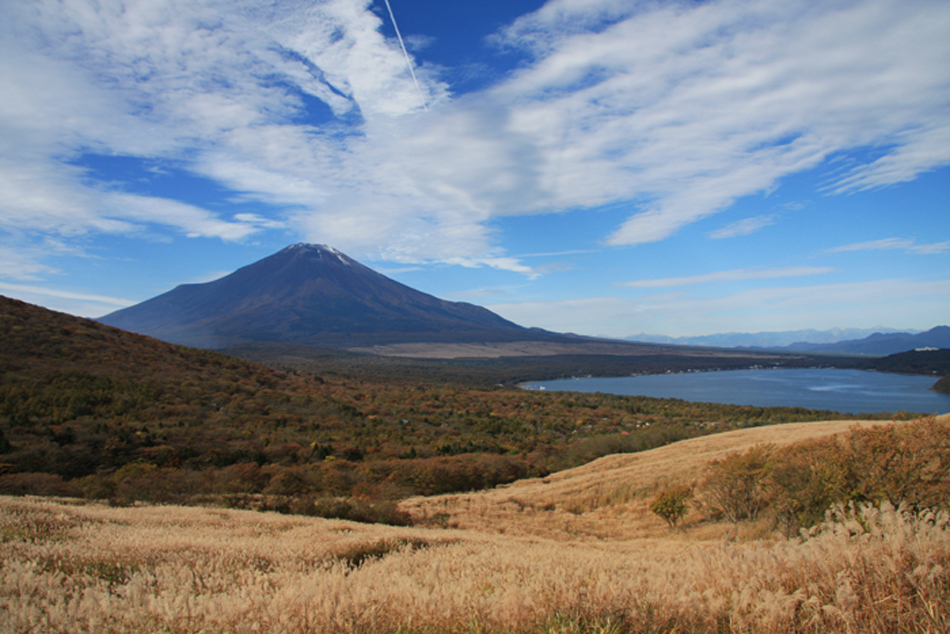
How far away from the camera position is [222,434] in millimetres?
25422

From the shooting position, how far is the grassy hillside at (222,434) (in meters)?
17.9

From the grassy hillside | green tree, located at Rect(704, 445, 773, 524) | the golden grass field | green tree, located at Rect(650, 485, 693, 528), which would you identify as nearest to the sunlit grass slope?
green tree, located at Rect(650, 485, 693, 528)

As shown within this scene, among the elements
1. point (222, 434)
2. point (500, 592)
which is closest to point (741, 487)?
point (500, 592)

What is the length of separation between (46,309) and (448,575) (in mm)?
49029

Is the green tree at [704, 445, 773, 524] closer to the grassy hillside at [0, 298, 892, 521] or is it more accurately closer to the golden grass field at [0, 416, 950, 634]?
the grassy hillside at [0, 298, 892, 521]

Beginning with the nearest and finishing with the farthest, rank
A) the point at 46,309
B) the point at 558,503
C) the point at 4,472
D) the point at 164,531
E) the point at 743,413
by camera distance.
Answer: the point at 164,531, the point at 4,472, the point at 558,503, the point at 46,309, the point at 743,413

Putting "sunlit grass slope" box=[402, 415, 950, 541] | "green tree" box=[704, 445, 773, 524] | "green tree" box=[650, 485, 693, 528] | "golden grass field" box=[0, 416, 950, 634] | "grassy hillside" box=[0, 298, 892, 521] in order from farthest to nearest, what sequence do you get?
"grassy hillside" box=[0, 298, 892, 521] < "green tree" box=[650, 485, 693, 528] < "sunlit grass slope" box=[402, 415, 950, 541] < "green tree" box=[704, 445, 773, 524] < "golden grass field" box=[0, 416, 950, 634]

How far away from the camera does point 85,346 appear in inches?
1272

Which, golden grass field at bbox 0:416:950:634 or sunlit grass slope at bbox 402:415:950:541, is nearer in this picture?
golden grass field at bbox 0:416:950:634

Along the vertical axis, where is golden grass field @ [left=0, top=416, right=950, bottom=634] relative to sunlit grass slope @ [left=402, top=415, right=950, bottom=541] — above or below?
above

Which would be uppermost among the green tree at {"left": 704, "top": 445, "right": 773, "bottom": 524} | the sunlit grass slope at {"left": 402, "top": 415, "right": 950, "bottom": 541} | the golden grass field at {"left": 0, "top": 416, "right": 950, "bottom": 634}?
the golden grass field at {"left": 0, "top": 416, "right": 950, "bottom": 634}

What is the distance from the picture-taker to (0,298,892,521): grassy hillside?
17859 millimetres

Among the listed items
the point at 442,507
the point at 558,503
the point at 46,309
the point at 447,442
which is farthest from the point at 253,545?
the point at 46,309

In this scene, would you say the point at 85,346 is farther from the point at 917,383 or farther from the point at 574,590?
the point at 917,383
